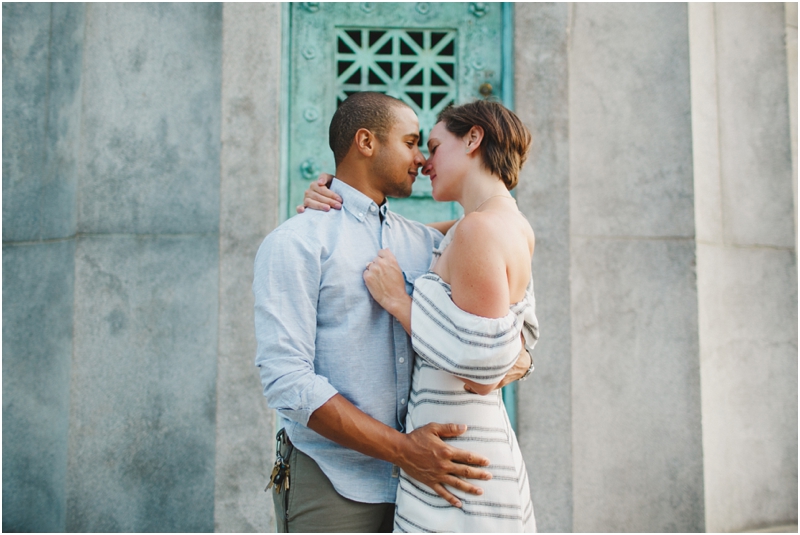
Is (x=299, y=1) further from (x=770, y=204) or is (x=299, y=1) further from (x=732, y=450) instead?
(x=732, y=450)

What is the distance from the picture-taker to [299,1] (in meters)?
3.68

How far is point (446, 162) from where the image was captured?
2.18 metres

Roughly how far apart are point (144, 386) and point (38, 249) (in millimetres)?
1312

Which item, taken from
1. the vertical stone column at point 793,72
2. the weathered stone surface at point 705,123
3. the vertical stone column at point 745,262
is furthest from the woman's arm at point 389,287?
the vertical stone column at point 793,72

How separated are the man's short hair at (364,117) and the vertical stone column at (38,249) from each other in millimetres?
2467

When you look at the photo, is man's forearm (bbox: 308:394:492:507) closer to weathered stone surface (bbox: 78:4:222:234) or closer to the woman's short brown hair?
the woman's short brown hair

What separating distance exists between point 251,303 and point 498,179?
191cm

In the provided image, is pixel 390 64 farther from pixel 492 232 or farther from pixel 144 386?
pixel 144 386

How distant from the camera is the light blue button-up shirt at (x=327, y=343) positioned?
1797mm

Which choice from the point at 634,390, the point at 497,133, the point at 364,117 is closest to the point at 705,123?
the point at 634,390

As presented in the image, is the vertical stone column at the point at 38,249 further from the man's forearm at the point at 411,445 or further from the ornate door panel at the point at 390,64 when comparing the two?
the man's forearm at the point at 411,445

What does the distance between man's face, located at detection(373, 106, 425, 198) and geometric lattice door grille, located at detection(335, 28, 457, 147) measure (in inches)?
57.9

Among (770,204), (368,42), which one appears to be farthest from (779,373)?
(368,42)

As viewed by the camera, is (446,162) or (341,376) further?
(446,162)
